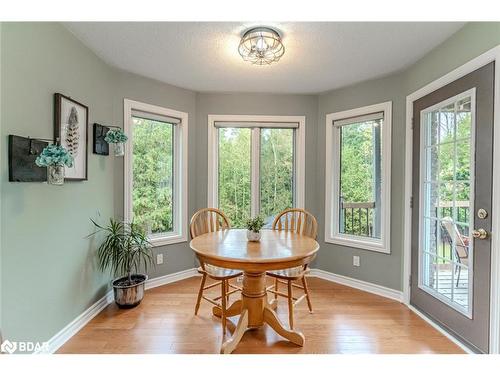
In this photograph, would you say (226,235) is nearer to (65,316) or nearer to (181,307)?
(181,307)

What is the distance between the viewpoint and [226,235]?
2150 mm

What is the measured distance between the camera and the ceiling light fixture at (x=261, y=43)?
176cm

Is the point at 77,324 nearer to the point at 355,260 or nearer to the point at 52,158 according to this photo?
the point at 52,158

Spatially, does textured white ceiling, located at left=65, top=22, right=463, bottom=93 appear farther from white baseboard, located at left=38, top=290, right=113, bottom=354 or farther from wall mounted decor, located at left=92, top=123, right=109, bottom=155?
white baseboard, located at left=38, top=290, right=113, bottom=354

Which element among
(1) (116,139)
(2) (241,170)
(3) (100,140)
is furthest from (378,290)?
(3) (100,140)

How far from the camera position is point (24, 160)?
1.45 m

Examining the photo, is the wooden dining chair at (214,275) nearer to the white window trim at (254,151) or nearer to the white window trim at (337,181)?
the white window trim at (254,151)

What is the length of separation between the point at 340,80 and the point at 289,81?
550mm

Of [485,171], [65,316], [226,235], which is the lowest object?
[65,316]

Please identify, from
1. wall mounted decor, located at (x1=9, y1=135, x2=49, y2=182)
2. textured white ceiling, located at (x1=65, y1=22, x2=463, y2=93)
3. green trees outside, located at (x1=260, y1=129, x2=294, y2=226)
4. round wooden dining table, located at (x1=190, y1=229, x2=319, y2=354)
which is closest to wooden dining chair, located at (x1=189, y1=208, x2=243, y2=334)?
round wooden dining table, located at (x1=190, y1=229, x2=319, y2=354)

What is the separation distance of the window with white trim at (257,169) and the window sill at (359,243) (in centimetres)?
64

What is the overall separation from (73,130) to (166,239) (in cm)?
145

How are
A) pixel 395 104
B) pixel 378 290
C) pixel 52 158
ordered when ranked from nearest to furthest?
pixel 52 158 → pixel 395 104 → pixel 378 290
